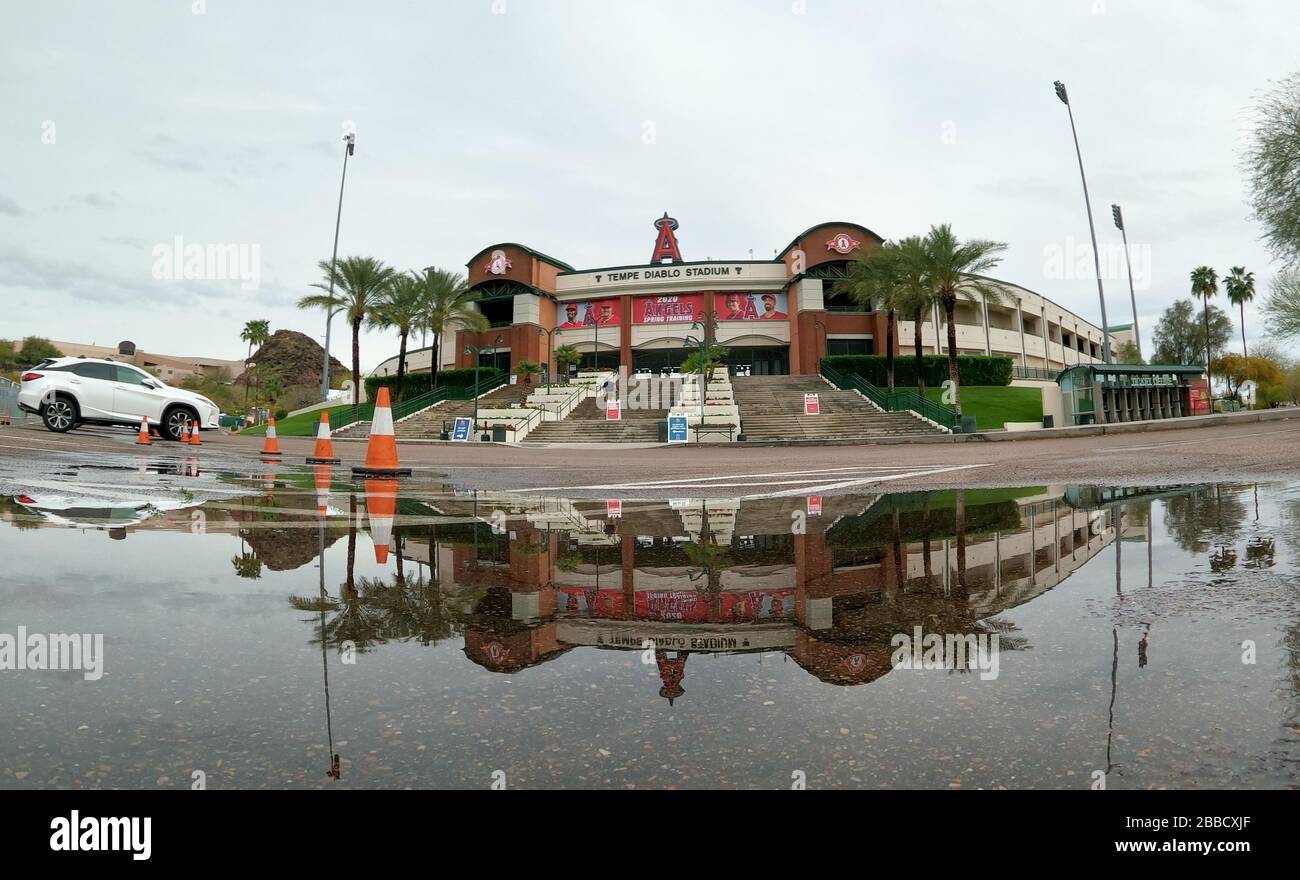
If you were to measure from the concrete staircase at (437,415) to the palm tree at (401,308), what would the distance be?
Answer: 18.7ft

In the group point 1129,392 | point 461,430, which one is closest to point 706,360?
point 461,430

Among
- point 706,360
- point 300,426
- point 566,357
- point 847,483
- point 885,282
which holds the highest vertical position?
point 885,282

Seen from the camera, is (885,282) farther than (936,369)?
No

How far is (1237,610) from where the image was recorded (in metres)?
3.13

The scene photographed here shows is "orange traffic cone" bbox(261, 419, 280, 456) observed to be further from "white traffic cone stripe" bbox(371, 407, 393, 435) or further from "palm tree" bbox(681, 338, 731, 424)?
"palm tree" bbox(681, 338, 731, 424)

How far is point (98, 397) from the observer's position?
1773 cm

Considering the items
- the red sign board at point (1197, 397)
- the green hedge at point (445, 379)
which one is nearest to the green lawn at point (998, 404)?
the red sign board at point (1197, 397)

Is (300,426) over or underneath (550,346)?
underneath

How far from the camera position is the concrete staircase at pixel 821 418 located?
3625 cm

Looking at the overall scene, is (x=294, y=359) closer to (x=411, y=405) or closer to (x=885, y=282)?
(x=411, y=405)

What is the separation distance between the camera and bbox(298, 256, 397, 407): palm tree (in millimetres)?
49906

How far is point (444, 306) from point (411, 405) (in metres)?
10.1

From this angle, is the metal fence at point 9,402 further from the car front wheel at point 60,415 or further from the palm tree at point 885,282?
the palm tree at point 885,282

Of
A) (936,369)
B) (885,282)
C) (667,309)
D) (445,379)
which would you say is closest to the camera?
(885,282)
